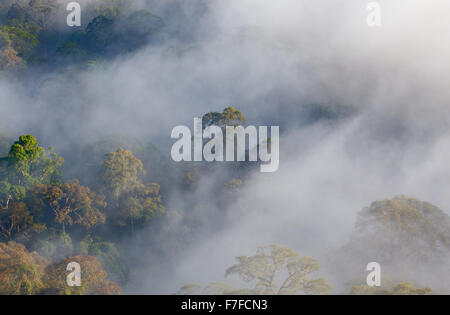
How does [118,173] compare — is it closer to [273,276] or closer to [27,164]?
[27,164]

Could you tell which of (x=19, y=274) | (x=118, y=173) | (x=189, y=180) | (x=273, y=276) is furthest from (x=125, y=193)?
(x=273, y=276)

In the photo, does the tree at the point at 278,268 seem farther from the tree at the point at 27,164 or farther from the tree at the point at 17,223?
the tree at the point at 27,164

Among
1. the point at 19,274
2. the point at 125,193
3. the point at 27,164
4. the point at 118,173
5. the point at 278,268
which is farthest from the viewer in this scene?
the point at 125,193

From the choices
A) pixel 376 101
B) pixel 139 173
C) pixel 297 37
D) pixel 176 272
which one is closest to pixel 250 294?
pixel 176 272

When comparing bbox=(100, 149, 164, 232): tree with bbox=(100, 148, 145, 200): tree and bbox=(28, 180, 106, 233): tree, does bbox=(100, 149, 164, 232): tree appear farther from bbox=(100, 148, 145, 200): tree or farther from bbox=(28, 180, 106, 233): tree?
bbox=(28, 180, 106, 233): tree

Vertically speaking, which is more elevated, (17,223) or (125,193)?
(125,193)

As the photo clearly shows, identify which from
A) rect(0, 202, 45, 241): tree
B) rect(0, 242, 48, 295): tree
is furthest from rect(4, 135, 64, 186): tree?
rect(0, 242, 48, 295): tree
